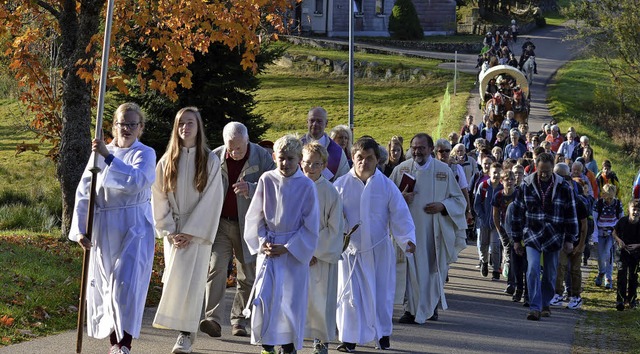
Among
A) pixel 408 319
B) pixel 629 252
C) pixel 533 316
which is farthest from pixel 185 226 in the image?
pixel 629 252

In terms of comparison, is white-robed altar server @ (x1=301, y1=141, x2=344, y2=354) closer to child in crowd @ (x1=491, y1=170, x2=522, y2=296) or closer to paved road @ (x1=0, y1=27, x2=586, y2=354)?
paved road @ (x1=0, y1=27, x2=586, y2=354)

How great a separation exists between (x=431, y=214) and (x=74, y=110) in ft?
16.6

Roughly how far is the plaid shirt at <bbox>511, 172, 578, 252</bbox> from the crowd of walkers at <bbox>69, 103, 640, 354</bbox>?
0.02 meters

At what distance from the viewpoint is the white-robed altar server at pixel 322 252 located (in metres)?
10.0

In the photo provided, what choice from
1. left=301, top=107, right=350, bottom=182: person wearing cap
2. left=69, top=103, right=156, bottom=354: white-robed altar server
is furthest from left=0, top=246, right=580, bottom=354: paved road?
left=301, top=107, right=350, bottom=182: person wearing cap

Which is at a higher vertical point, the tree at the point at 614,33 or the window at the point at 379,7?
the window at the point at 379,7

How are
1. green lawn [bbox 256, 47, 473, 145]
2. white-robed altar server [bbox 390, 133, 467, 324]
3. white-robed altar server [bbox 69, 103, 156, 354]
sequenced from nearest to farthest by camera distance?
1. white-robed altar server [bbox 69, 103, 156, 354]
2. white-robed altar server [bbox 390, 133, 467, 324]
3. green lawn [bbox 256, 47, 473, 145]

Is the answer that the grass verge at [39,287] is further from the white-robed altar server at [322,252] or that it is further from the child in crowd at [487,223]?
the child in crowd at [487,223]

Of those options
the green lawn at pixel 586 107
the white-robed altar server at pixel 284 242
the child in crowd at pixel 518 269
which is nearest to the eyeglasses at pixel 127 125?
the white-robed altar server at pixel 284 242

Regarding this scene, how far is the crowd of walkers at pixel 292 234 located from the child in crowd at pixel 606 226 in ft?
7.98

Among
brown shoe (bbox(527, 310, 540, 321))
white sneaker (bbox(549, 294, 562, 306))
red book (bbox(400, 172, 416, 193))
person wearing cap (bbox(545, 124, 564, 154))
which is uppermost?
red book (bbox(400, 172, 416, 193))

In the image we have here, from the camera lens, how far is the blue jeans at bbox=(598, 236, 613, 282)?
17453mm

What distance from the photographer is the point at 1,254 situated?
1334cm

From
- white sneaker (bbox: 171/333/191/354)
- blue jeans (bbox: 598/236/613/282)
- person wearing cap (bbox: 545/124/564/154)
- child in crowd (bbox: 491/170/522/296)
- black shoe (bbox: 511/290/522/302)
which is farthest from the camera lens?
person wearing cap (bbox: 545/124/564/154)
